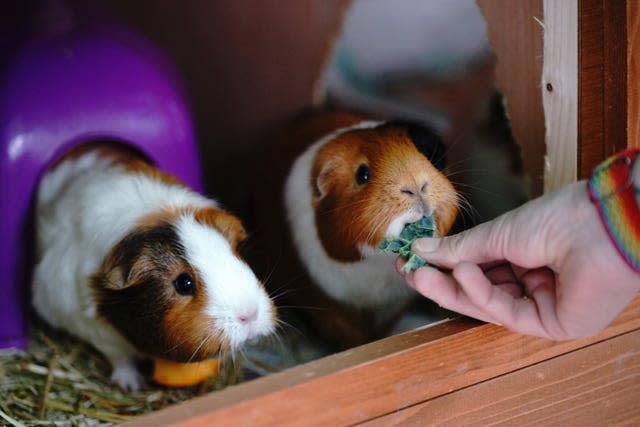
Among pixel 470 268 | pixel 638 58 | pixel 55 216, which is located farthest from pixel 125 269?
pixel 638 58

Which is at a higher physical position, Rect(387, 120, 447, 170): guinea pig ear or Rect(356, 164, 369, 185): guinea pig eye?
Rect(387, 120, 447, 170): guinea pig ear

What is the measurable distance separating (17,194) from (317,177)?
0.81 m

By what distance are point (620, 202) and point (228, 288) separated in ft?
2.70

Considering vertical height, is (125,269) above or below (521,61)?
below

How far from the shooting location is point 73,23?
2197 mm

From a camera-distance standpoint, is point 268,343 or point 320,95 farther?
point 320,95

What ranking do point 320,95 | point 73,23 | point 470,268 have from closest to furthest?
point 470,268 → point 73,23 → point 320,95

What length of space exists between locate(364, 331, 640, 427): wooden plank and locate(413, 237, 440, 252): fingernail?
28 centimetres

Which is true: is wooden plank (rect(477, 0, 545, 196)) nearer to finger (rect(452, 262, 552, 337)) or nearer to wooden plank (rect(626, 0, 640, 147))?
wooden plank (rect(626, 0, 640, 147))

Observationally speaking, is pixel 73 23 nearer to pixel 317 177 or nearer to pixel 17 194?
pixel 17 194

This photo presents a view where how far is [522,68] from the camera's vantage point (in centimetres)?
186

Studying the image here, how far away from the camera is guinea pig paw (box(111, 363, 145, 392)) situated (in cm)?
190

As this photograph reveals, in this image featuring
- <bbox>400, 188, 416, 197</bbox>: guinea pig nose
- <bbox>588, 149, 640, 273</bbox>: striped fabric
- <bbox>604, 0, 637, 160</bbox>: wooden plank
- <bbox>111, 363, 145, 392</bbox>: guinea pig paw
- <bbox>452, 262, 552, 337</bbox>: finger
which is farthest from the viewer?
<bbox>111, 363, 145, 392</bbox>: guinea pig paw

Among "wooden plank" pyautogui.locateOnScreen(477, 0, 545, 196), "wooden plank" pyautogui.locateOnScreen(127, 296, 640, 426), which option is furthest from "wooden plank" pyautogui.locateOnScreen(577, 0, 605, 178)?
"wooden plank" pyautogui.locateOnScreen(127, 296, 640, 426)
